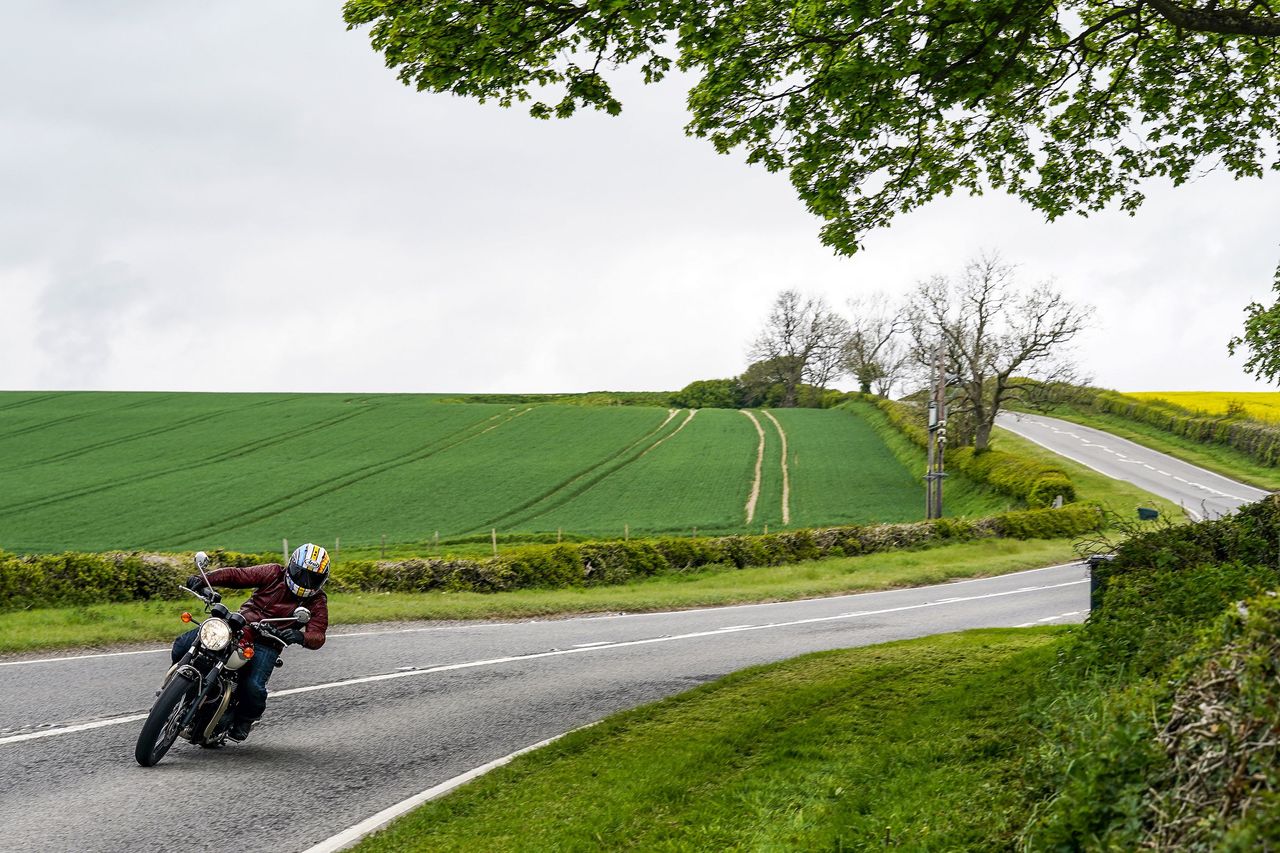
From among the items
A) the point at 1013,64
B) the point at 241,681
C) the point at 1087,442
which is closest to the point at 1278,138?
the point at 1013,64

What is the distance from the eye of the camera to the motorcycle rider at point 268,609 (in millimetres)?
8727

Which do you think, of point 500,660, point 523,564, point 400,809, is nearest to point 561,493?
point 523,564

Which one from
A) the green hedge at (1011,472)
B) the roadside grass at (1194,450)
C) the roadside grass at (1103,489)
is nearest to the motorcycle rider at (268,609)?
the roadside grass at (1103,489)

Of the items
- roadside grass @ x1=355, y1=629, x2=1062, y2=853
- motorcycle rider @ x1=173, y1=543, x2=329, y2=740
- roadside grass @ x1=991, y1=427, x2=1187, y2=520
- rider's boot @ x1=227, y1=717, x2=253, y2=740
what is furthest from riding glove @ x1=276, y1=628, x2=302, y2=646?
roadside grass @ x1=991, y1=427, x2=1187, y2=520

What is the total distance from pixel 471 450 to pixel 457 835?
54869mm

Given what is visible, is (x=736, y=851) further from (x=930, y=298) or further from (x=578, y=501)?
(x=930, y=298)

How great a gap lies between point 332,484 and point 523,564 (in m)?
29.5

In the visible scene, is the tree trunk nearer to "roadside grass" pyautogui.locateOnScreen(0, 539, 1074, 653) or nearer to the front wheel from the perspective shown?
"roadside grass" pyautogui.locateOnScreen(0, 539, 1074, 653)

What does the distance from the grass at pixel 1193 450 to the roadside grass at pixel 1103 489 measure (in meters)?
5.94

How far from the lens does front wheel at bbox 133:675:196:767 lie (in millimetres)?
8086

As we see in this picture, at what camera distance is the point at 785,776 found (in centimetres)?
662

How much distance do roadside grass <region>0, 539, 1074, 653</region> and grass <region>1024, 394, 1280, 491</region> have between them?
22618mm

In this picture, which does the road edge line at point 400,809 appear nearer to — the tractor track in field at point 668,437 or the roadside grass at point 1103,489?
the roadside grass at point 1103,489

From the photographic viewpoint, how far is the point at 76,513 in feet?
141
